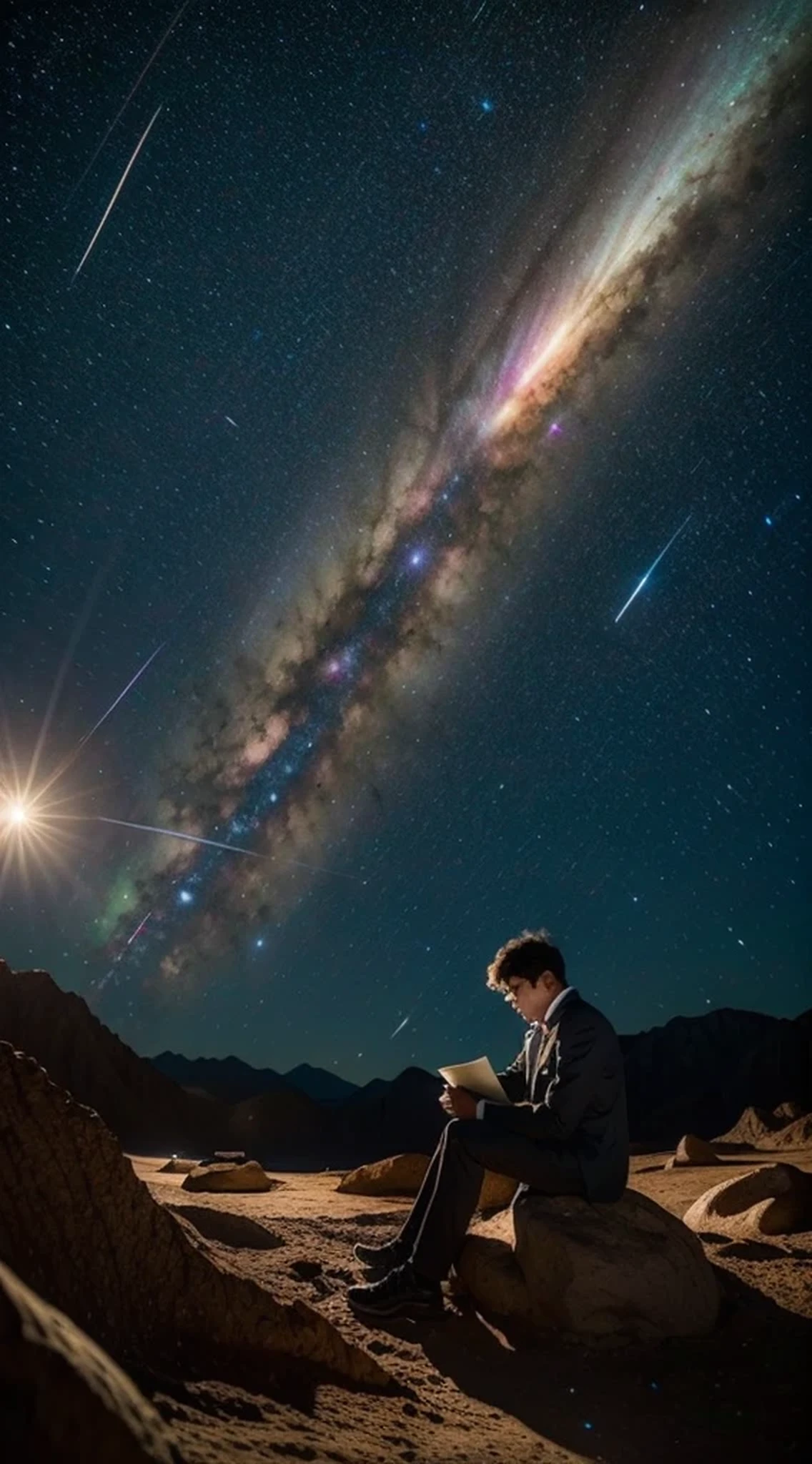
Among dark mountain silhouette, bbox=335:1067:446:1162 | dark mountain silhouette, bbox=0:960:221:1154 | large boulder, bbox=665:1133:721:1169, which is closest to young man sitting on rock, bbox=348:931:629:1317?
large boulder, bbox=665:1133:721:1169

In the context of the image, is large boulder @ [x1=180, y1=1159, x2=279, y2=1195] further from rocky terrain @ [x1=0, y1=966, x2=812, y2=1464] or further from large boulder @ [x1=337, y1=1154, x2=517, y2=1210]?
rocky terrain @ [x1=0, y1=966, x2=812, y2=1464]

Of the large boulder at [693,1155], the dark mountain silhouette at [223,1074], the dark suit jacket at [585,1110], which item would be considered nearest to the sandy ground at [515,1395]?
the dark suit jacket at [585,1110]

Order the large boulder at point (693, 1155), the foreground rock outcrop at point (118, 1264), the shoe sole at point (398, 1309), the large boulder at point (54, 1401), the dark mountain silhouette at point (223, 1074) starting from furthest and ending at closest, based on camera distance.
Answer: the dark mountain silhouette at point (223, 1074) < the large boulder at point (693, 1155) < the shoe sole at point (398, 1309) < the foreground rock outcrop at point (118, 1264) < the large boulder at point (54, 1401)

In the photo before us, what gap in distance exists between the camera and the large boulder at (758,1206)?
543cm

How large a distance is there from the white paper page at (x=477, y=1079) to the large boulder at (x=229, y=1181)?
765cm

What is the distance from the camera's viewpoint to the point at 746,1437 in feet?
7.85

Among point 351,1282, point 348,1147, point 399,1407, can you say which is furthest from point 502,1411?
point 348,1147

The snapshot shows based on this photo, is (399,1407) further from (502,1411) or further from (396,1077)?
(396,1077)

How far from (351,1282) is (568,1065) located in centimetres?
150

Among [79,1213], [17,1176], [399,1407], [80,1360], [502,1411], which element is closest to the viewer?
[80,1360]

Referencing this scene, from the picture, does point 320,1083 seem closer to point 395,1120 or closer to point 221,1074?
point 221,1074

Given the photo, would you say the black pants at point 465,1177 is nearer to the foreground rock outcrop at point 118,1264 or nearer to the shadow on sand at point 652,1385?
the shadow on sand at point 652,1385

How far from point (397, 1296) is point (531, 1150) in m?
0.80

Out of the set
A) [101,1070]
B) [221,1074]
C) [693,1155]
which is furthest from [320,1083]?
[693,1155]
